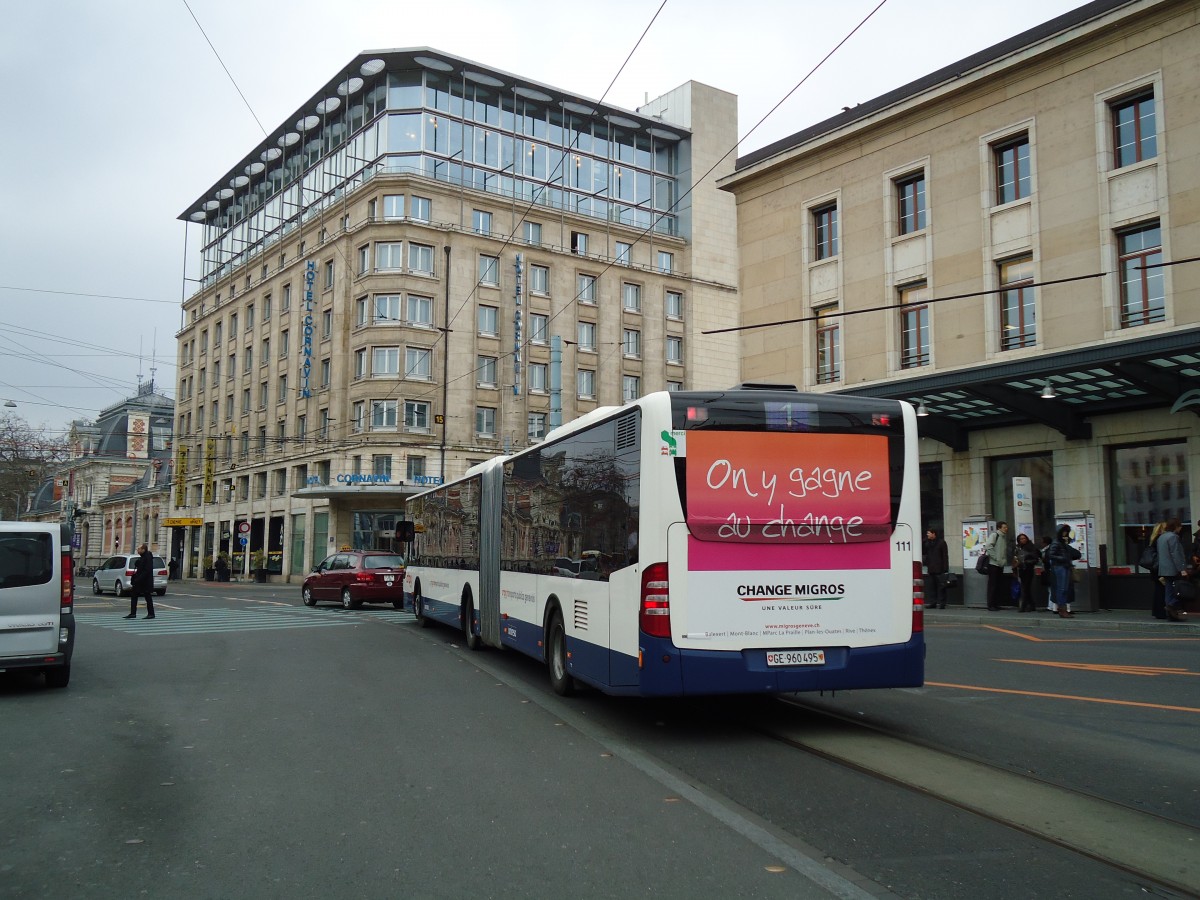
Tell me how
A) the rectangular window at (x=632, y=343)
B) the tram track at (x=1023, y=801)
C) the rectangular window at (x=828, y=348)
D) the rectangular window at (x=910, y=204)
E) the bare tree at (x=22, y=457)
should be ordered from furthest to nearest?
the rectangular window at (x=632, y=343)
the bare tree at (x=22, y=457)
the rectangular window at (x=828, y=348)
the rectangular window at (x=910, y=204)
the tram track at (x=1023, y=801)

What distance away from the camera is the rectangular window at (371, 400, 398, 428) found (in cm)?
5188

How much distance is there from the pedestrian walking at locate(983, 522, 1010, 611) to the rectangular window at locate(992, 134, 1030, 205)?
27.6 feet

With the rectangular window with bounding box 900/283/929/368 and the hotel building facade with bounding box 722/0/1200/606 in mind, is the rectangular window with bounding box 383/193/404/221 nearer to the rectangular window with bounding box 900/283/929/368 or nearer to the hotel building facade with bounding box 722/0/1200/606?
the hotel building facade with bounding box 722/0/1200/606

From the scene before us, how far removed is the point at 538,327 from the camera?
183 feet

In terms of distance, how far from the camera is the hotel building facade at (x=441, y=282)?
5250 cm

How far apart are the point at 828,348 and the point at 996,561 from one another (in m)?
9.22

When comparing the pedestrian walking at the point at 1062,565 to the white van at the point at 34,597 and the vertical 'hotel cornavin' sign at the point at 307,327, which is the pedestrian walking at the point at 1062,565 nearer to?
the white van at the point at 34,597

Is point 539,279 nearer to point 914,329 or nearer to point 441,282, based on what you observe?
point 441,282

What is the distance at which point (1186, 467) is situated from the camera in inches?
847

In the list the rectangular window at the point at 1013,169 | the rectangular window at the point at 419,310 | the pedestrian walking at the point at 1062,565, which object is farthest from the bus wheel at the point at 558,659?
the rectangular window at the point at 419,310

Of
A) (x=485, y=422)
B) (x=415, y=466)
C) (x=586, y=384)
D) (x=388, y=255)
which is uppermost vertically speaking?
(x=388, y=255)

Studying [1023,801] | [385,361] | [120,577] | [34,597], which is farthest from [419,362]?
[1023,801]

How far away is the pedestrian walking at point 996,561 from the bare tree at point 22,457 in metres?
42.1

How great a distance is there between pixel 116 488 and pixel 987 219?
94.1 meters
